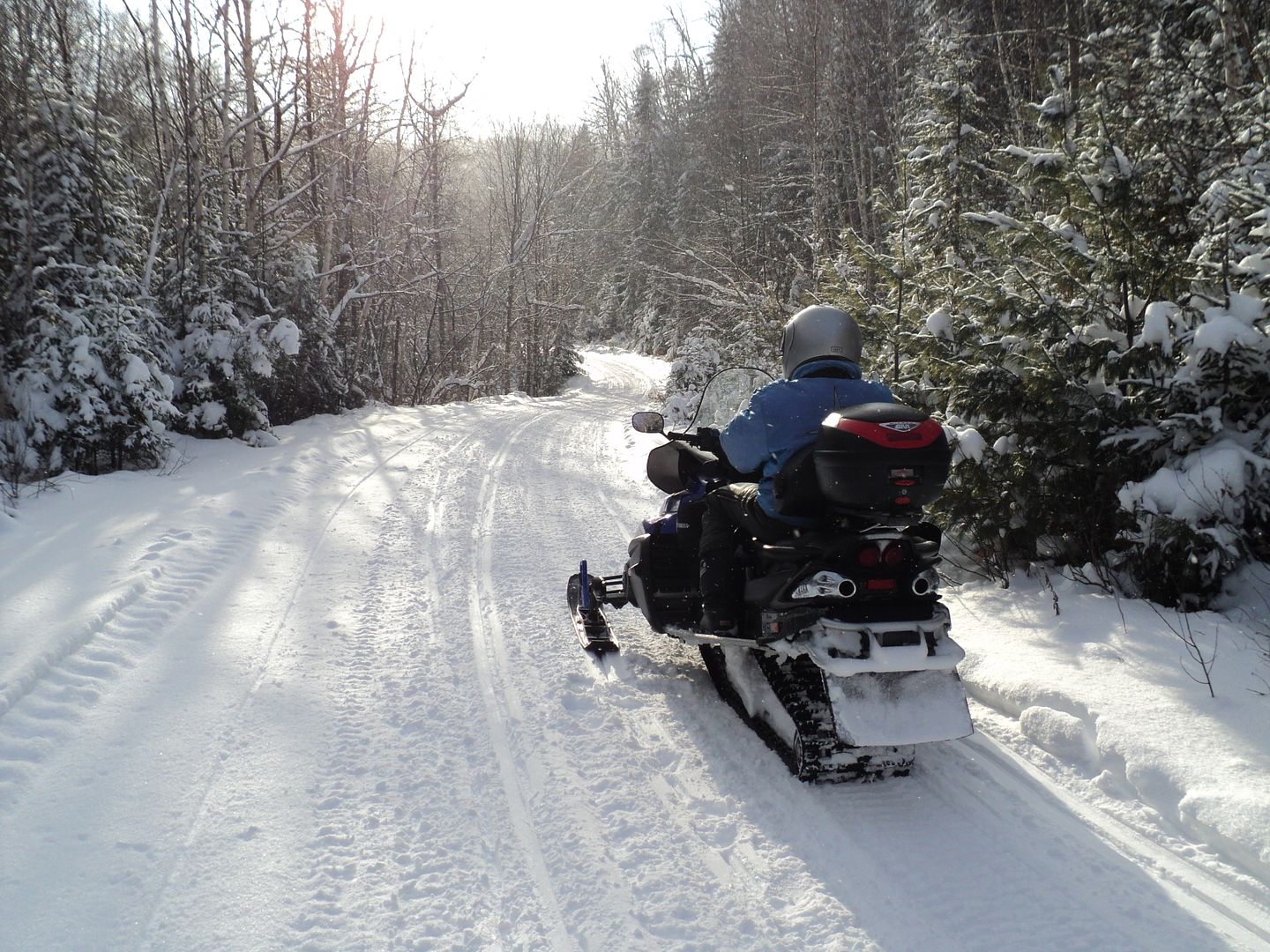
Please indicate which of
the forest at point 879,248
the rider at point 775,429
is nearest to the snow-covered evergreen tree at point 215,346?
the forest at point 879,248

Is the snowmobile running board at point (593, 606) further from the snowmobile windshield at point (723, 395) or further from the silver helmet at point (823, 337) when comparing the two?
the silver helmet at point (823, 337)

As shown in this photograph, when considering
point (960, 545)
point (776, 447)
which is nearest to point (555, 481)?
point (960, 545)

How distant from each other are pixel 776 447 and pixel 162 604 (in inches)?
153

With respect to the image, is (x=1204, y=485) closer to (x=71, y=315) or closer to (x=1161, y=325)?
(x=1161, y=325)

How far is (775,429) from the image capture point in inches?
133

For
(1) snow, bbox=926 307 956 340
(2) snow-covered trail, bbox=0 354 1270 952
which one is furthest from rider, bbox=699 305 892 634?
(1) snow, bbox=926 307 956 340

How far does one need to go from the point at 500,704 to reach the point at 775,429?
189 centimetres

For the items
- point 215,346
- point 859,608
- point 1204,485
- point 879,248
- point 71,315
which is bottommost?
point 859,608

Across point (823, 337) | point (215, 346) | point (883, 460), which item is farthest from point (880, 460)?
point (215, 346)

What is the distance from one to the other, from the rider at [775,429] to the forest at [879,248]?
182 cm

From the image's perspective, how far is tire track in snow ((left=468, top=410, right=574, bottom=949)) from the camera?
8.25 feet

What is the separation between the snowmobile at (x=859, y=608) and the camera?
2.83 metres

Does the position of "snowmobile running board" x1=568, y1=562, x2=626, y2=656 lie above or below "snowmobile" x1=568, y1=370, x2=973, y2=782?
below

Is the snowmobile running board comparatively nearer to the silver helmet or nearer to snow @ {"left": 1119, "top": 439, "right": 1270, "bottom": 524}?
the silver helmet
